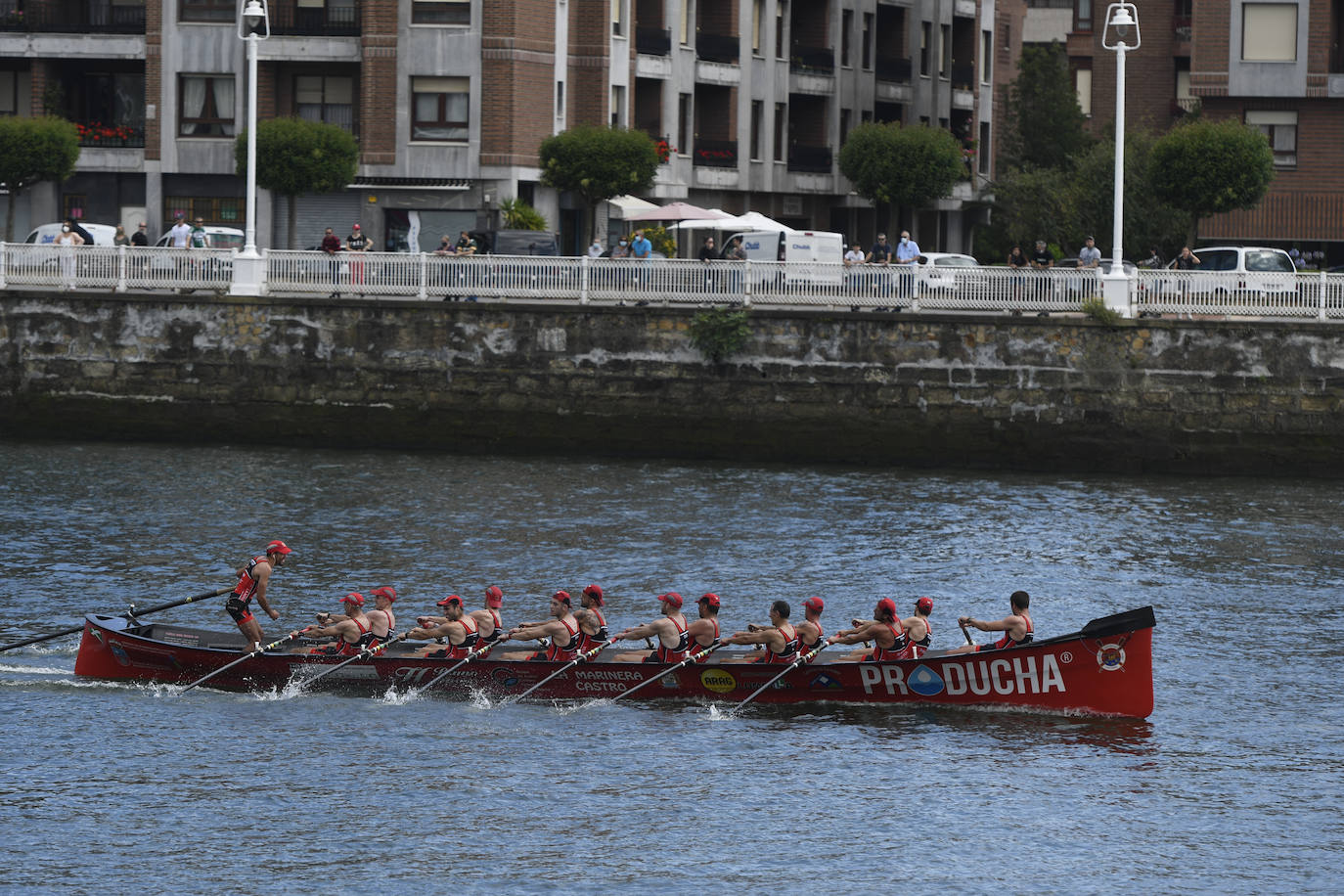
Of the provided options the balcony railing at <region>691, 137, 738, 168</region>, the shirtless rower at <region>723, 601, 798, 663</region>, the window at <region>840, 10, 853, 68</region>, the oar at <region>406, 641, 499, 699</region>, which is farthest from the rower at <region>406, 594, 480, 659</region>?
the window at <region>840, 10, 853, 68</region>

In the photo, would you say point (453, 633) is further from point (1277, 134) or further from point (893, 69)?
point (893, 69)

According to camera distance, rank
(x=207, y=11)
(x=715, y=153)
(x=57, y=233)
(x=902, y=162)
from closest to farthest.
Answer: (x=57, y=233), (x=207, y=11), (x=902, y=162), (x=715, y=153)

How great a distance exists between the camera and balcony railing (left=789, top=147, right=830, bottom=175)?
234 feet

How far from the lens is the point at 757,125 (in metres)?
69.1

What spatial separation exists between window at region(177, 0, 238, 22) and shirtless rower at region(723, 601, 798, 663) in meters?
39.5

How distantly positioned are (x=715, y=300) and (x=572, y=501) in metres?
6.92

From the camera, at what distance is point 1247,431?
41562mm

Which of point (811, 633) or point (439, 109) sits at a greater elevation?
point (439, 109)

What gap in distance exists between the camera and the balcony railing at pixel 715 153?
218ft

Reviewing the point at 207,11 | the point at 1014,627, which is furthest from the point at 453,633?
the point at 207,11

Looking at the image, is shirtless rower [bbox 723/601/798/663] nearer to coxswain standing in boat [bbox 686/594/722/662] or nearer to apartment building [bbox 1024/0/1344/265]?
coxswain standing in boat [bbox 686/594/722/662]

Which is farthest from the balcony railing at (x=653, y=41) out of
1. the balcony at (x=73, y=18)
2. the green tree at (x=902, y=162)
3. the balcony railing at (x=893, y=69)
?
the balcony at (x=73, y=18)

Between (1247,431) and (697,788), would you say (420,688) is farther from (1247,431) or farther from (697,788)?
(1247,431)

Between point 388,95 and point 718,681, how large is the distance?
117 feet
